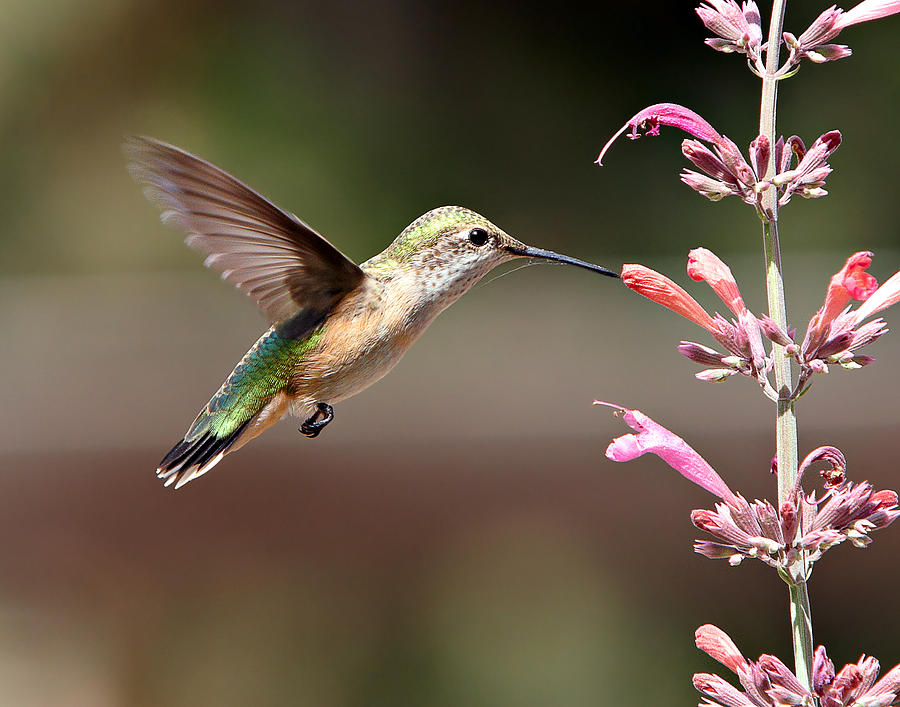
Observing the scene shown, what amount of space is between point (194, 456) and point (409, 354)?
378 cm

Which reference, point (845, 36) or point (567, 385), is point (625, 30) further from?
point (567, 385)

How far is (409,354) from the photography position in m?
5.62

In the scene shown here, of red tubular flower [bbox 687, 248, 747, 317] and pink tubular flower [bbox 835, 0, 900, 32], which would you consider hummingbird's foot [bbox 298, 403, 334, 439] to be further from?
pink tubular flower [bbox 835, 0, 900, 32]

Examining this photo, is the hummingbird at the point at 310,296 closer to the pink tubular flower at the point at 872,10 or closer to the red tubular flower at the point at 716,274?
the red tubular flower at the point at 716,274

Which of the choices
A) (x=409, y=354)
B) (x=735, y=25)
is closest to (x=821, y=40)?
(x=735, y=25)

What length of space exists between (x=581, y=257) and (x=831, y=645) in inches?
98.3

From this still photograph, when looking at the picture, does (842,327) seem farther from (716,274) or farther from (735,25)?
(735,25)

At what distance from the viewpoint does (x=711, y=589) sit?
479 cm

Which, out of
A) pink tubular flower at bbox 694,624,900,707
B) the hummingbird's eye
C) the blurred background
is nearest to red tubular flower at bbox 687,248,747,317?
pink tubular flower at bbox 694,624,900,707

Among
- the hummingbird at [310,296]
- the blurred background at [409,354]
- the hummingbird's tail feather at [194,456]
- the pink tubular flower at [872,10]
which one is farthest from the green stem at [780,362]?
the blurred background at [409,354]

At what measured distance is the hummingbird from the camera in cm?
167

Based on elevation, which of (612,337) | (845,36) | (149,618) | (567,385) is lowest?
(149,618)

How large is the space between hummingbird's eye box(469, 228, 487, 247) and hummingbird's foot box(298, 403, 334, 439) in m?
0.37

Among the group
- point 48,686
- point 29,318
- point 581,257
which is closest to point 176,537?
point 48,686
